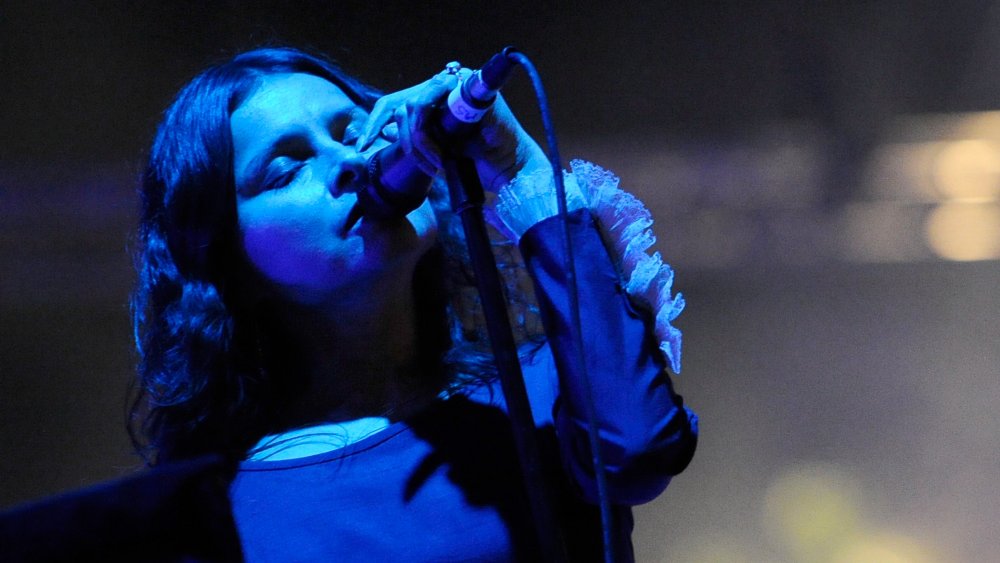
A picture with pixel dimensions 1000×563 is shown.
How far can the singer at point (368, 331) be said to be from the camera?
0.69 metres

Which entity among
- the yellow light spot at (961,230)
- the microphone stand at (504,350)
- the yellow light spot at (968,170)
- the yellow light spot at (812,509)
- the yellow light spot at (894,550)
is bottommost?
the yellow light spot at (894,550)

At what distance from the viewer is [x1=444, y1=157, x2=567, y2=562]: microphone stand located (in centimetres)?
57

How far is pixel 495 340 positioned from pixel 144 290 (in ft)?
1.83

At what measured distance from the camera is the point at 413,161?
0.63 meters

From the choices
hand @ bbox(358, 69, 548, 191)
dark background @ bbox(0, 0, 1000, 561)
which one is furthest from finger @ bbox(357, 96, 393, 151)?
dark background @ bbox(0, 0, 1000, 561)

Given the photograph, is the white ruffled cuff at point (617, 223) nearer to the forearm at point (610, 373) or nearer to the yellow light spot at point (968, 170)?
the forearm at point (610, 373)

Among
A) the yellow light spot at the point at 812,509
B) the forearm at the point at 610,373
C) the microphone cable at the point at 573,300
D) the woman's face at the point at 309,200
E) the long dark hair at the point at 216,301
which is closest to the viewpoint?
the microphone cable at the point at 573,300

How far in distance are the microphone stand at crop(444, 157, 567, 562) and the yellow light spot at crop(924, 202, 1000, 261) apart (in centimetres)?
125

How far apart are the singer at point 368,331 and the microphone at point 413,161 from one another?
0.01 meters

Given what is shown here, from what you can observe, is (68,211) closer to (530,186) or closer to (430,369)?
(430,369)

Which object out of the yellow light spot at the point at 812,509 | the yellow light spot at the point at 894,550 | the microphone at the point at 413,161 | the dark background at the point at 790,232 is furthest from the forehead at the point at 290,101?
the yellow light spot at the point at 894,550

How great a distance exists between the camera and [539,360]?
0.85m

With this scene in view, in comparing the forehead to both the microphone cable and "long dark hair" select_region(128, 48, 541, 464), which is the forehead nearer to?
"long dark hair" select_region(128, 48, 541, 464)

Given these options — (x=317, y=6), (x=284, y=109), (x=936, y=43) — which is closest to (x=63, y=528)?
(x=284, y=109)
